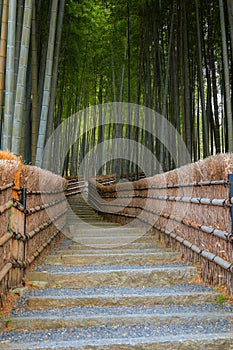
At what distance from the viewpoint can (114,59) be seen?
9273mm

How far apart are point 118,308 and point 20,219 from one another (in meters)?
0.88

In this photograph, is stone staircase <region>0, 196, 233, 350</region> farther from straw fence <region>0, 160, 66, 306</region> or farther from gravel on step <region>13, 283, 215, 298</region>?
straw fence <region>0, 160, 66, 306</region>

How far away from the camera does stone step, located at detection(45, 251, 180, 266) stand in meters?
3.05

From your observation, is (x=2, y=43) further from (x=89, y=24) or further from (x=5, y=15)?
(x=89, y=24)

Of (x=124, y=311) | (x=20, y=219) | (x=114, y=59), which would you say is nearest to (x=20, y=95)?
(x=20, y=219)

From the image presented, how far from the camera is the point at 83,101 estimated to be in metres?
11.4

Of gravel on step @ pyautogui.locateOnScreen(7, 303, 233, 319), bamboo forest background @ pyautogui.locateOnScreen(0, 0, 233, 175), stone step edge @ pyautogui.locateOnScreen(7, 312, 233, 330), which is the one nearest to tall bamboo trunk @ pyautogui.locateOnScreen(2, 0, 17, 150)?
bamboo forest background @ pyautogui.locateOnScreen(0, 0, 233, 175)

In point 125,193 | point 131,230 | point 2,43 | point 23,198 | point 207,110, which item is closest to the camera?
point 23,198

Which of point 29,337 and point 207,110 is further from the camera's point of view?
point 207,110

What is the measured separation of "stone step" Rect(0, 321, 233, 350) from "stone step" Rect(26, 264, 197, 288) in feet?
2.27

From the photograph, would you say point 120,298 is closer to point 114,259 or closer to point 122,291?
point 122,291

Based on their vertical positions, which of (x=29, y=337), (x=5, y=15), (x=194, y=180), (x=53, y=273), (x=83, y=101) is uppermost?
(x=83, y=101)

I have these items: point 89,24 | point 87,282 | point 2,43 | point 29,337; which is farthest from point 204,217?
point 89,24

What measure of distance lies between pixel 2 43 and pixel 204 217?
2439 mm
